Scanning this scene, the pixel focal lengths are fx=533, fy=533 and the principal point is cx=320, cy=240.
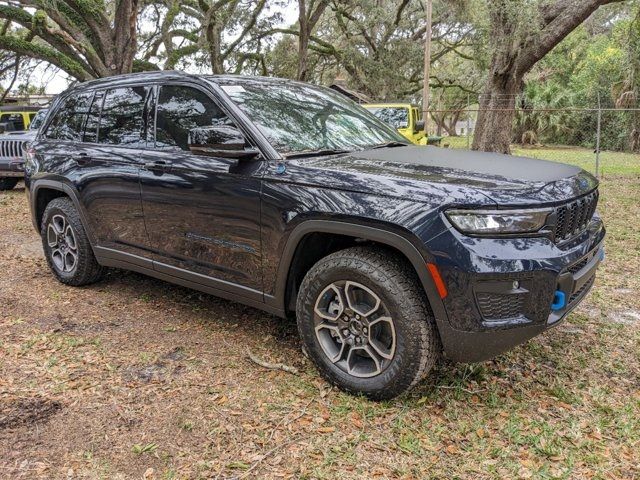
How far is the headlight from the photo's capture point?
2.52m

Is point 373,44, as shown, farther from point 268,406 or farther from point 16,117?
point 268,406

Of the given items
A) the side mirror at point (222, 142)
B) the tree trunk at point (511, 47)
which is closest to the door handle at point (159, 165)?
the side mirror at point (222, 142)

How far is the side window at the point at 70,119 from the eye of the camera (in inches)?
179

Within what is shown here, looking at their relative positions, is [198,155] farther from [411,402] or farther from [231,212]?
[411,402]

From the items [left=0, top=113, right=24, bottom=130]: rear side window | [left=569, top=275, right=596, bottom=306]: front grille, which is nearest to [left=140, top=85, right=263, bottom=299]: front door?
[left=569, top=275, right=596, bottom=306]: front grille

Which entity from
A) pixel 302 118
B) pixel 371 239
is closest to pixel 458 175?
pixel 371 239

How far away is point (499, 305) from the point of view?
101 inches

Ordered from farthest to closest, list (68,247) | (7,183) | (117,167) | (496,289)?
(7,183)
(68,247)
(117,167)
(496,289)

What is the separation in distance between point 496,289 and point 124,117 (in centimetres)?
310

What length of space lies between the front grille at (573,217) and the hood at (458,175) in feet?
0.17

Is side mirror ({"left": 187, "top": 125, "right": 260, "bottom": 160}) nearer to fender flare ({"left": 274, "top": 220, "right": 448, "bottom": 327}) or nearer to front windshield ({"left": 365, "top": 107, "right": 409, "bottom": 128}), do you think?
fender flare ({"left": 274, "top": 220, "right": 448, "bottom": 327})

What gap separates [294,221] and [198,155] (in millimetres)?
927

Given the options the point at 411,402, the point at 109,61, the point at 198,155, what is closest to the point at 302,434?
the point at 411,402

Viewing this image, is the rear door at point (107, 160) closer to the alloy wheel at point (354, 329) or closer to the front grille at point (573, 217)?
the alloy wheel at point (354, 329)
